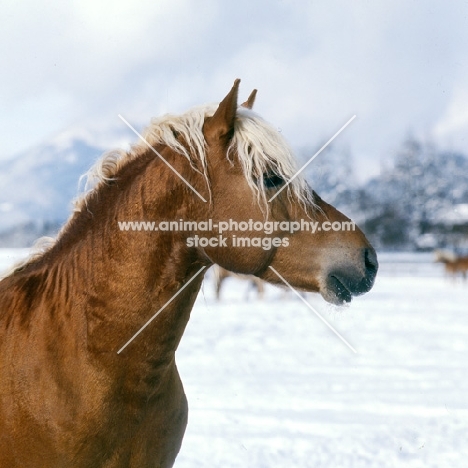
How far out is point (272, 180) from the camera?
8.14 feet

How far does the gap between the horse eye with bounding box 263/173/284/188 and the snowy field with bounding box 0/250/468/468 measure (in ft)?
2.04

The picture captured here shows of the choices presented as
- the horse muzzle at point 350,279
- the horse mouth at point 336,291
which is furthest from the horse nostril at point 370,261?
the horse mouth at point 336,291

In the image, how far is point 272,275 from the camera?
2564mm

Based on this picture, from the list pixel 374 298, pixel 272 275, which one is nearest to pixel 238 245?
pixel 272 275

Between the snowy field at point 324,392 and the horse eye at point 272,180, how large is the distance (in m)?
0.62

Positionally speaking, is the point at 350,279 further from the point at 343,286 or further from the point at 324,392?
the point at 324,392

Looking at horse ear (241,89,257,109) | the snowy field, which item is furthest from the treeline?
horse ear (241,89,257,109)

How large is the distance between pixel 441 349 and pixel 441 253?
86.1 ft

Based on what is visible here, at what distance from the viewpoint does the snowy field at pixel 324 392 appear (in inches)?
201

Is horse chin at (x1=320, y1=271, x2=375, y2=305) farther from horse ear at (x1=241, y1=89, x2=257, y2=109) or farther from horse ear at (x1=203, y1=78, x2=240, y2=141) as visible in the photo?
horse ear at (x1=241, y1=89, x2=257, y2=109)

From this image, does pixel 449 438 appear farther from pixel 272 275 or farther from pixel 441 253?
pixel 441 253

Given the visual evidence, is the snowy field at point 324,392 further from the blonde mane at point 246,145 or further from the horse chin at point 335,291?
the blonde mane at point 246,145

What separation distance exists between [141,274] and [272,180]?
668 mm

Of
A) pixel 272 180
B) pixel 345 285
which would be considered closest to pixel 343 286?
pixel 345 285
